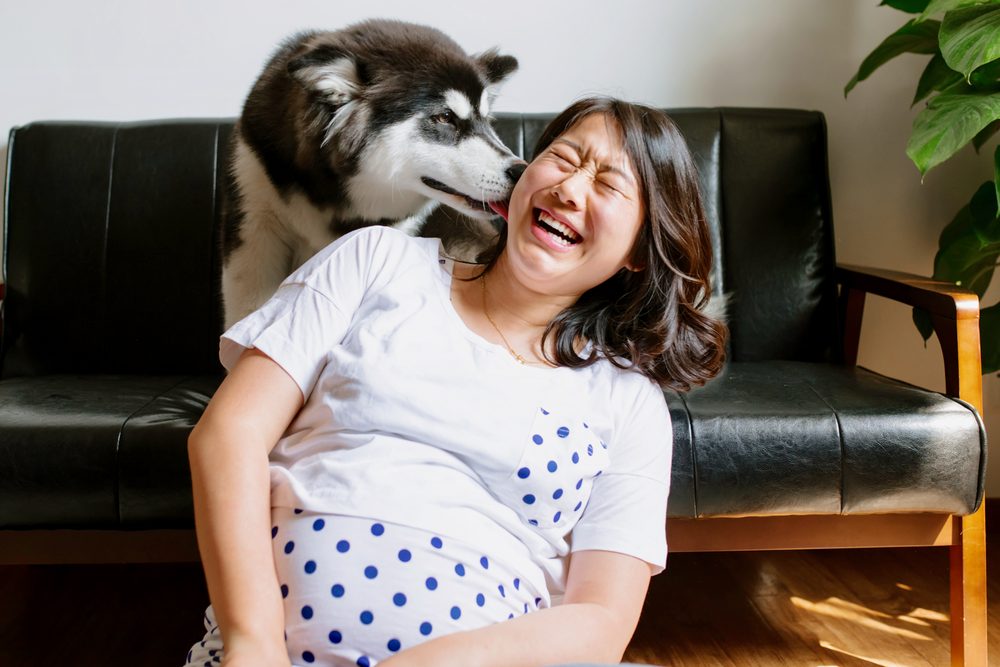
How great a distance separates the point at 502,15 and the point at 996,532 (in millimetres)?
1890

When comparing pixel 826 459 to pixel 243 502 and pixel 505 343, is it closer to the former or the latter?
pixel 505 343

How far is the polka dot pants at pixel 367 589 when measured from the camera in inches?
32.6

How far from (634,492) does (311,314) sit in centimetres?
42

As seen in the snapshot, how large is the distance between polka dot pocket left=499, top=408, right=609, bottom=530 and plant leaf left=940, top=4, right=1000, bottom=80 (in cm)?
105

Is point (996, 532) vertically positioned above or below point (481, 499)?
below

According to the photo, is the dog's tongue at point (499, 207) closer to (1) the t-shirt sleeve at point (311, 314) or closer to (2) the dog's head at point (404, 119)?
(2) the dog's head at point (404, 119)

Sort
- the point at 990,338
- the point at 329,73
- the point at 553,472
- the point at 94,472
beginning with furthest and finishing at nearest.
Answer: the point at 990,338
the point at 329,73
the point at 94,472
the point at 553,472

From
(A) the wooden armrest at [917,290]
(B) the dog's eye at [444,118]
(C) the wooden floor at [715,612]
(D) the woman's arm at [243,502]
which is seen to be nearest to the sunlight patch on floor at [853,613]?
(C) the wooden floor at [715,612]

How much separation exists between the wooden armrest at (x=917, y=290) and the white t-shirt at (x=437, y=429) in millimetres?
853

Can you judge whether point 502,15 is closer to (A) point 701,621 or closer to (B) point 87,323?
(B) point 87,323

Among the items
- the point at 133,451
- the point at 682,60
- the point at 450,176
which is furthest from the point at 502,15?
the point at 133,451

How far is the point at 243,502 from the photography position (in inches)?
33.4

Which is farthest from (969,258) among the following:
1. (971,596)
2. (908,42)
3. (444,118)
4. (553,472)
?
(553,472)

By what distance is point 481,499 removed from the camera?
93 cm
